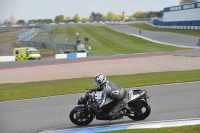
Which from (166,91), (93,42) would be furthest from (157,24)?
(166,91)

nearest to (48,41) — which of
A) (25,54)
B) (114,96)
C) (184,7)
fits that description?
(25,54)

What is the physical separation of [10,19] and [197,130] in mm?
5050

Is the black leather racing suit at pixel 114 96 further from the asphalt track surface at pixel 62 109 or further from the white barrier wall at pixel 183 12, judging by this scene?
the white barrier wall at pixel 183 12

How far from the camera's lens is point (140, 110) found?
10367 millimetres

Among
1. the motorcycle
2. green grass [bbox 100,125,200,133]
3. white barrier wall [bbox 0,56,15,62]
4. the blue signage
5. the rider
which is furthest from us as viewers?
the blue signage

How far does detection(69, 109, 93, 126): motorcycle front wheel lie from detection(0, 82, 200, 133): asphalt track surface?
0.68 feet

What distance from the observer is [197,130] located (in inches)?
324

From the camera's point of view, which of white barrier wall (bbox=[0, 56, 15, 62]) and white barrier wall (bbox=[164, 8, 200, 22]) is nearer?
white barrier wall (bbox=[0, 56, 15, 62])

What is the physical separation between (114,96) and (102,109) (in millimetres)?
533

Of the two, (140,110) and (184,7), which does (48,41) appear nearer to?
(184,7)

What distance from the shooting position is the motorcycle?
1010cm

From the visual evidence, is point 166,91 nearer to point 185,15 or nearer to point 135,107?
point 135,107

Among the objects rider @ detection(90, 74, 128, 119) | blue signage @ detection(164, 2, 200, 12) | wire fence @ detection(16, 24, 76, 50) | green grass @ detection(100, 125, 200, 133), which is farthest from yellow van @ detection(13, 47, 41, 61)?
blue signage @ detection(164, 2, 200, 12)

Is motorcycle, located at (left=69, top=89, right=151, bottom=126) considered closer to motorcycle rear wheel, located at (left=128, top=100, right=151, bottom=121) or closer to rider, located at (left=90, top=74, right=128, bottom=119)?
motorcycle rear wheel, located at (left=128, top=100, right=151, bottom=121)
